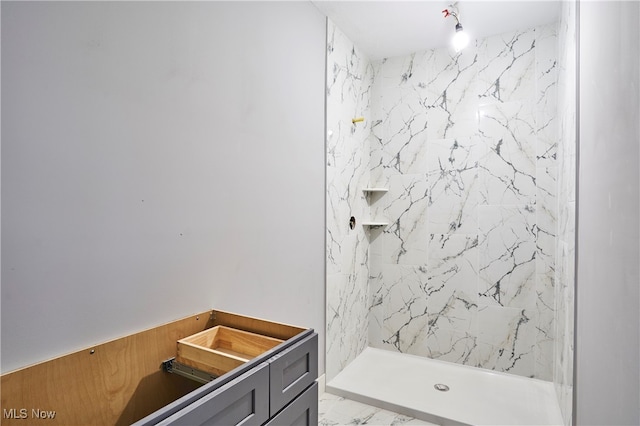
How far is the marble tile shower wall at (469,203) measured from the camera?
8.54 ft

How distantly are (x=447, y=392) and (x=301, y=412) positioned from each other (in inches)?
67.0

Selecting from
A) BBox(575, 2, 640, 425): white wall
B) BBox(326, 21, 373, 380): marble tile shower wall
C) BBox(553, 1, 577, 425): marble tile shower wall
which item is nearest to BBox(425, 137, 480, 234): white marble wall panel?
BBox(326, 21, 373, 380): marble tile shower wall

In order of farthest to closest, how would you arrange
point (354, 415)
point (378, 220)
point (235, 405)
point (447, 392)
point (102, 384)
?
point (378, 220), point (447, 392), point (354, 415), point (102, 384), point (235, 405)

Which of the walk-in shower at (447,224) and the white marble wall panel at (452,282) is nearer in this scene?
the walk-in shower at (447,224)

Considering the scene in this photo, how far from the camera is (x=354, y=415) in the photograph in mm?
2199

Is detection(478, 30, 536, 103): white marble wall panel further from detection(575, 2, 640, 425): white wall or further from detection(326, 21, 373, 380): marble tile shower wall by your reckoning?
detection(575, 2, 640, 425): white wall

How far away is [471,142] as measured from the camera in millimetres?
2826

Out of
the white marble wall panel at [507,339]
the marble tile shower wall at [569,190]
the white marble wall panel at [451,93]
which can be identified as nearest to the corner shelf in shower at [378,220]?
the white marble wall panel at [451,93]

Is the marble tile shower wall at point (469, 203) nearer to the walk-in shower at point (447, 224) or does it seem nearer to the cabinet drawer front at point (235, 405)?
the walk-in shower at point (447, 224)

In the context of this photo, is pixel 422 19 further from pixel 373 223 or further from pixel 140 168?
pixel 140 168

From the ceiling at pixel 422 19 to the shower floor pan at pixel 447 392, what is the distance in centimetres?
266

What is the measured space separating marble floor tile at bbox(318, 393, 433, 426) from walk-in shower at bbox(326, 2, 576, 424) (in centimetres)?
6

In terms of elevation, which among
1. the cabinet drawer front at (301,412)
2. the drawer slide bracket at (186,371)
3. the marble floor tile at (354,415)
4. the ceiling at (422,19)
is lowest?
the marble floor tile at (354,415)

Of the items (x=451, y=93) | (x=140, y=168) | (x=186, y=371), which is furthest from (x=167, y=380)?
(x=451, y=93)
